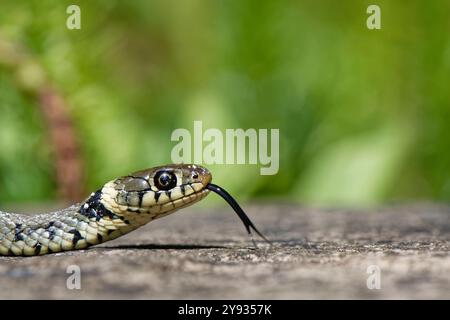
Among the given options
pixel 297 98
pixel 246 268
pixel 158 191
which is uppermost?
pixel 297 98

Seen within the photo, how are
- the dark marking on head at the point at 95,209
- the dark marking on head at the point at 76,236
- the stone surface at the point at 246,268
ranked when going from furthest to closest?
the dark marking on head at the point at 95,209, the dark marking on head at the point at 76,236, the stone surface at the point at 246,268

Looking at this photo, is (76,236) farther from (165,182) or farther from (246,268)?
(246,268)

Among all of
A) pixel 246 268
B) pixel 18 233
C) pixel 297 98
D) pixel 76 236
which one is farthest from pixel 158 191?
pixel 297 98

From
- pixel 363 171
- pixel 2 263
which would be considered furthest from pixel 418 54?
pixel 2 263

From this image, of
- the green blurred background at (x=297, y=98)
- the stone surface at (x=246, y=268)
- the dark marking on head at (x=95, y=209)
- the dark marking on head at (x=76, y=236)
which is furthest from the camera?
the green blurred background at (x=297, y=98)

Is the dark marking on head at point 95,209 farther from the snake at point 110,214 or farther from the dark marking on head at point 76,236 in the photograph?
the dark marking on head at point 76,236

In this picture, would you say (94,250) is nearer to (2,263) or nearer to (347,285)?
(2,263)

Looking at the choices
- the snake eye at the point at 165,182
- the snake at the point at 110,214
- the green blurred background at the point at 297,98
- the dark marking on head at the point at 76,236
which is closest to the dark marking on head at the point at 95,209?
the snake at the point at 110,214

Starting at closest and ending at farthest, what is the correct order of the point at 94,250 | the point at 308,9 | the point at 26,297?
the point at 26,297, the point at 94,250, the point at 308,9
